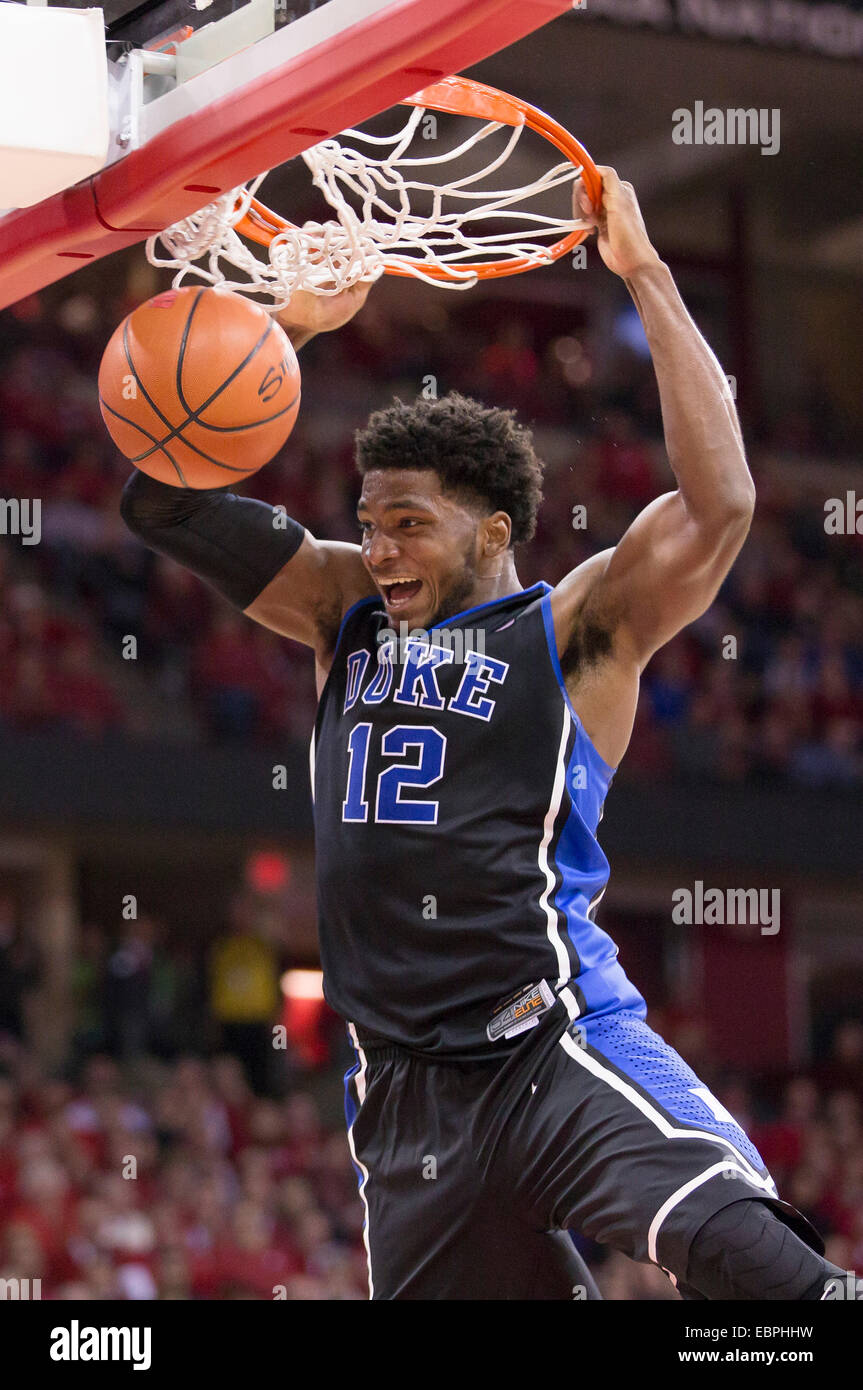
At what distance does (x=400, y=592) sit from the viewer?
4.01 metres

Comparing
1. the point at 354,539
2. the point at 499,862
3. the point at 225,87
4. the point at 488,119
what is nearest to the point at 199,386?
the point at 225,87

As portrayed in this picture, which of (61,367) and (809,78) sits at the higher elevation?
(809,78)

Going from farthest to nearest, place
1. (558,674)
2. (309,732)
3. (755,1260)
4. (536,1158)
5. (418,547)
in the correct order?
(309,732), (418,547), (558,674), (536,1158), (755,1260)

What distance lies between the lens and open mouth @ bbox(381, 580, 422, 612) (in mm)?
3994

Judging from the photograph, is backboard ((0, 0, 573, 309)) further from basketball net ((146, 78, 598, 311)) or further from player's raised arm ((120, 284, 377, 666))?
player's raised arm ((120, 284, 377, 666))

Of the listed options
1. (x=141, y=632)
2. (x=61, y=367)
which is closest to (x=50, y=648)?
(x=141, y=632)

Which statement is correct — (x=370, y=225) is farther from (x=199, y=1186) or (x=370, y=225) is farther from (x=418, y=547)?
(x=199, y=1186)

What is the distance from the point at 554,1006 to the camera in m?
3.65

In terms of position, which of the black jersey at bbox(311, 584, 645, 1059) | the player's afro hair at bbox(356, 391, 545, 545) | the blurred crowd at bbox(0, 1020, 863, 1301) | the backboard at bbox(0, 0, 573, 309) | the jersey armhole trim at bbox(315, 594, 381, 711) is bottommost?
the blurred crowd at bbox(0, 1020, 863, 1301)

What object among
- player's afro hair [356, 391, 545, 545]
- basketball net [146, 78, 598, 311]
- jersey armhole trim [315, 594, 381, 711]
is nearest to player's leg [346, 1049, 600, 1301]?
jersey armhole trim [315, 594, 381, 711]

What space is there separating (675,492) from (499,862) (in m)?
0.83

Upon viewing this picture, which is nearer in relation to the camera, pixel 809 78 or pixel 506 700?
pixel 506 700
